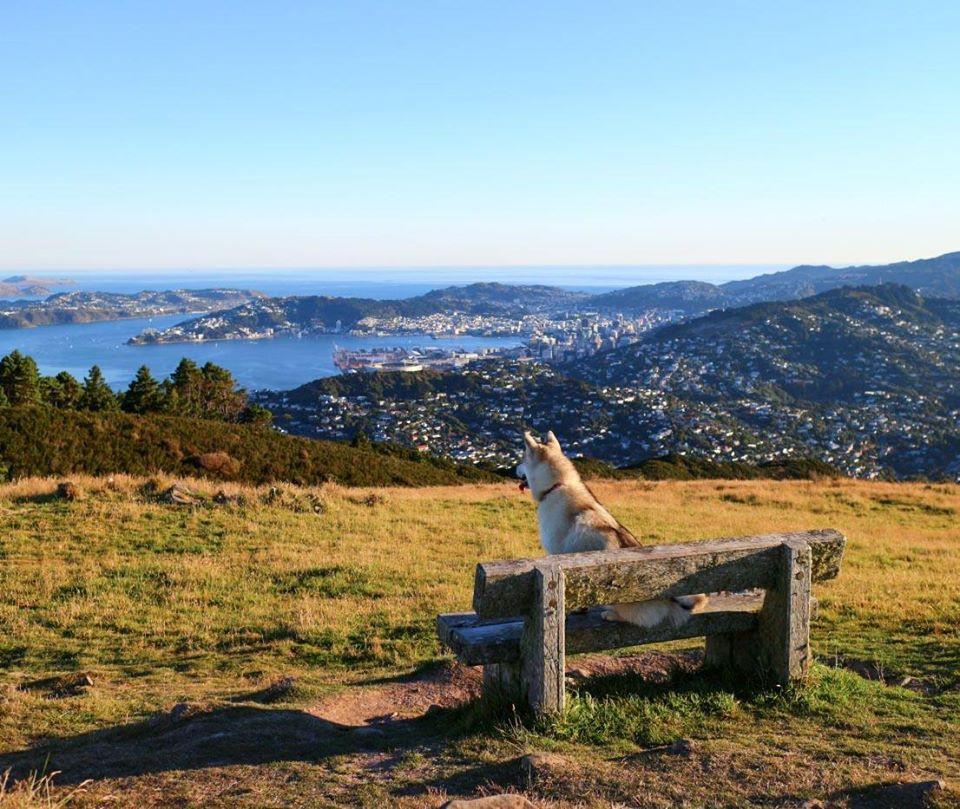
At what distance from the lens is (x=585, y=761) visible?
14.7 ft

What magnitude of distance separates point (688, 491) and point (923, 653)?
58.7 feet

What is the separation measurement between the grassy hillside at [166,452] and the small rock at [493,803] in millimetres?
22786

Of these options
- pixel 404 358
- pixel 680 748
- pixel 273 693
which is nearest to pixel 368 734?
pixel 273 693

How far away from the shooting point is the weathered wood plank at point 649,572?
4.98 meters

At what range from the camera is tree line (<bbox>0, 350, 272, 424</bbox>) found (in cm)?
3922

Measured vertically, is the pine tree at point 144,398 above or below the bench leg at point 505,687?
below

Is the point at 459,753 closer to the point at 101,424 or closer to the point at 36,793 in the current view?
the point at 36,793

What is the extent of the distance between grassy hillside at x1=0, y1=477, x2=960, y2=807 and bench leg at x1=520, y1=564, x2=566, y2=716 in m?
0.16

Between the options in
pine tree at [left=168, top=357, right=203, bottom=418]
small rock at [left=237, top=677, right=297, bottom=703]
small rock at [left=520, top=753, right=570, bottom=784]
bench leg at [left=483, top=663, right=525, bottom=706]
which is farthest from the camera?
pine tree at [left=168, top=357, right=203, bottom=418]

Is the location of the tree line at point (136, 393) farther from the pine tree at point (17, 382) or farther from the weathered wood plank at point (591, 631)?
the weathered wood plank at point (591, 631)

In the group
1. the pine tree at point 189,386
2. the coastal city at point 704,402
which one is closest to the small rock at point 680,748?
the coastal city at point 704,402

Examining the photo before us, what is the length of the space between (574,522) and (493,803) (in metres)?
2.58

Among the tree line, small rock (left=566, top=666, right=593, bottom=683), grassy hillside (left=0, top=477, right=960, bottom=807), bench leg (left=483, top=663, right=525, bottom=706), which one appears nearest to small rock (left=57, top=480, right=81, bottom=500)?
grassy hillside (left=0, top=477, right=960, bottom=807)

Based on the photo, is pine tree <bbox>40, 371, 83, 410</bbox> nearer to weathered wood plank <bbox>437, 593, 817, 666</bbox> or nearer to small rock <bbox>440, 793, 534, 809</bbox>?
weathered wood plank <bbox>437, 593, 817, 666</bbox>
